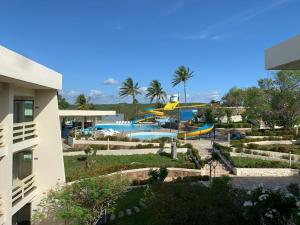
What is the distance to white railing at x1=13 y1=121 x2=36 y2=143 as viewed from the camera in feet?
42.2

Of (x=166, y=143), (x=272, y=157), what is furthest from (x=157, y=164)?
(x=272, y=157)

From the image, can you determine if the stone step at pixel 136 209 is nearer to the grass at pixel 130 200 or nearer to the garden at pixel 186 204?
the garden at pixel 186 204

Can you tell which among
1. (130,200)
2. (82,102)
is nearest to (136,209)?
(130,200)

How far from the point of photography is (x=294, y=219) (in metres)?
6.88

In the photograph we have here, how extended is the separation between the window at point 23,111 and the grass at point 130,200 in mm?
6015

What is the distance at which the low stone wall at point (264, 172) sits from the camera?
77.4 feet

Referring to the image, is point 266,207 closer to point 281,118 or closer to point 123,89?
point 281,118

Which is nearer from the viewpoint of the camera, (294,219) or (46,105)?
(294,219)

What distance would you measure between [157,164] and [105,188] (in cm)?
1251

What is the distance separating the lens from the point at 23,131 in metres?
13.5

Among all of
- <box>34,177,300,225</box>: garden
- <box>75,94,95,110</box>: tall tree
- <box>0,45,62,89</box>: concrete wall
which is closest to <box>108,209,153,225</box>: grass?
<box>34,177,300,225</box>: garden

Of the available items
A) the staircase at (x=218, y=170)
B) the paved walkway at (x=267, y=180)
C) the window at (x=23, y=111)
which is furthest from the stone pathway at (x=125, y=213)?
the staircase at (x=218, y=170)

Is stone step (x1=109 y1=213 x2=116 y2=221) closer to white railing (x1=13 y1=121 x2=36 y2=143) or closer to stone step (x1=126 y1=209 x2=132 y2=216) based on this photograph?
stone step (x1=126 y1=209 x2=132 y2=216)

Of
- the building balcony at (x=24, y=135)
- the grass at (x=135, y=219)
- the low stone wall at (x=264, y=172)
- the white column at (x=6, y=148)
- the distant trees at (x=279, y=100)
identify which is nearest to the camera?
the white column at (x=6, y=148)
